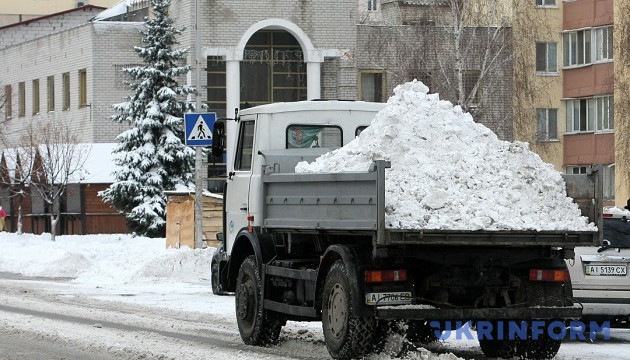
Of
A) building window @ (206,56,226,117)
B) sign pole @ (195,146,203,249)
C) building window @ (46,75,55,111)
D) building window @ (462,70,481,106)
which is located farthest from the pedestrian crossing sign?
building window @ (46,75,55,111)

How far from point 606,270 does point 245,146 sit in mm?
4289

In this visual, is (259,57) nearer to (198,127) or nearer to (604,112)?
(604,112)

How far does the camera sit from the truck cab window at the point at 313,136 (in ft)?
54.1

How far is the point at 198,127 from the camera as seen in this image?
89.1 feet

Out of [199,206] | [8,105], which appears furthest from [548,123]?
[199,206]

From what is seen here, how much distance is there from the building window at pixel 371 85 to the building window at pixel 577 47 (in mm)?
7752

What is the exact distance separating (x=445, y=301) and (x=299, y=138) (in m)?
3.68

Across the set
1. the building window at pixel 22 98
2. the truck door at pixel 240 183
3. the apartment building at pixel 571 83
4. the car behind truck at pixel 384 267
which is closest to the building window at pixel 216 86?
the apartment building at pixel 571 83

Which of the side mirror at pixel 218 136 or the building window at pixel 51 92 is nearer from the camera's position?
the side mirror at pixel 218 136

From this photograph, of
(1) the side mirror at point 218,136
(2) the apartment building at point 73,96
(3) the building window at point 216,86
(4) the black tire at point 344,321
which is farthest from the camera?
(2) the apartment building at point 73,96

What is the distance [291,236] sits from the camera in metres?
15.0

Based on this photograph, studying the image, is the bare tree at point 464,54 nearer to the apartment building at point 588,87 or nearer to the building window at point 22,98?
the apartment building at point 588,87

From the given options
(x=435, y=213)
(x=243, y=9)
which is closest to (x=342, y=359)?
(x=435, y=213)

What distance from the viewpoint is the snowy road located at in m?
14.9
